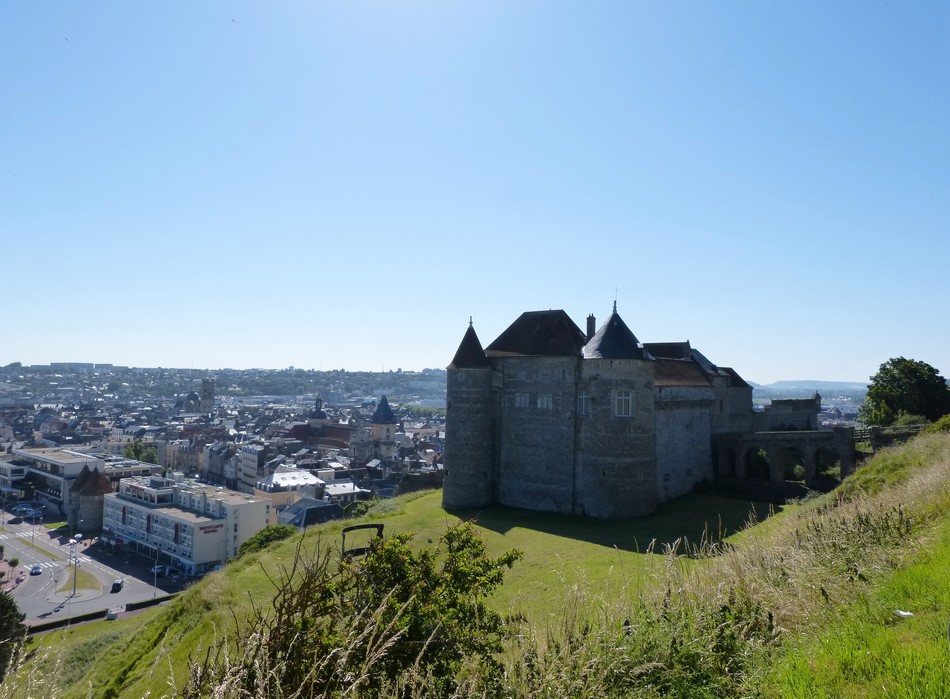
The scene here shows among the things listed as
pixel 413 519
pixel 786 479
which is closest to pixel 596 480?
pixel 413 519

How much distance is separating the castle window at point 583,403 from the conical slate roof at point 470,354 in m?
4.91

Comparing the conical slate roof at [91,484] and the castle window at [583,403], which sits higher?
the castle window at [583,403]

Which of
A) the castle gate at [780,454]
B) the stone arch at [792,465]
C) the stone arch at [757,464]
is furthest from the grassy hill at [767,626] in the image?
the stone arch at [792,465]

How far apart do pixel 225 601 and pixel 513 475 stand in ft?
51.4

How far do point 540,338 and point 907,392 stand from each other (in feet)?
91.6

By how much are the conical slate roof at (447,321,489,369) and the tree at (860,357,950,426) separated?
2847cm

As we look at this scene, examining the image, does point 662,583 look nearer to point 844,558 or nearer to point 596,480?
point 844,558

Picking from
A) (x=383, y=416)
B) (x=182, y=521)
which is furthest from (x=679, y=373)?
(x=383, y=416)

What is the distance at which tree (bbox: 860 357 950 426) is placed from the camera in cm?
4097

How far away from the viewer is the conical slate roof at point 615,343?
27.9 metres

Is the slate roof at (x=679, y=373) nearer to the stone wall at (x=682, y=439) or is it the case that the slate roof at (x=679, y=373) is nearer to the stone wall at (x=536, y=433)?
the stone wall at (x=682, y=439)

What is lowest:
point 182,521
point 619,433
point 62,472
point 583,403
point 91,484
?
point 182,521

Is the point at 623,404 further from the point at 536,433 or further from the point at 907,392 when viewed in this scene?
the point at 907,392

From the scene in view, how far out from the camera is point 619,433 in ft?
90.9
